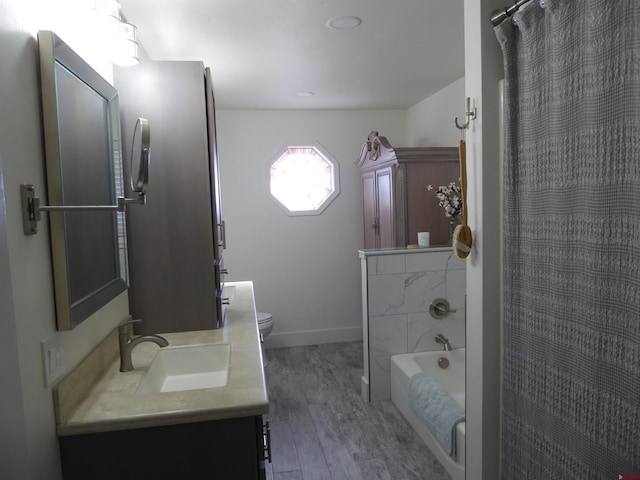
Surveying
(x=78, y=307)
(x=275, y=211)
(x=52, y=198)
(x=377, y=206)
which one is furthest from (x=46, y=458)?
(x=275, y=211)

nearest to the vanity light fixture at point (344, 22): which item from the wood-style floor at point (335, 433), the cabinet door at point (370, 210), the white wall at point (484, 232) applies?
the white wall at point (484, 232)

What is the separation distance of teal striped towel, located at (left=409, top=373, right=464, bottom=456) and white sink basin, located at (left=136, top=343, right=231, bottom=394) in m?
1.23

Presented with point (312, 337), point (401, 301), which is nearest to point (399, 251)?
point (401, 301)

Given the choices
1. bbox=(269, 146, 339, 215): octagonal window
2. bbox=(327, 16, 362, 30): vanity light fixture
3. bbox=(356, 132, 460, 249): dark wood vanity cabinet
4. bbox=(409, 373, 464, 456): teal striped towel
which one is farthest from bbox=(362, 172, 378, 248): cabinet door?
bbox=(327, 16, 362, 30): vanity light fixture

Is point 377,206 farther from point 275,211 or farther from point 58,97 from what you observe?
point 58,97

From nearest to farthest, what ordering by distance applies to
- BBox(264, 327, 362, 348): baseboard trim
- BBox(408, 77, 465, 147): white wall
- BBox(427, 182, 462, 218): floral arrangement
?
1. BBox(427, 182, 462, 218): floral arrangement
2. BBox(408, 77, 465, 147): white wall
3. BBox(264, 327, 362, 348): baseboard trim

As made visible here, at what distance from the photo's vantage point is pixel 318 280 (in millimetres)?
4598

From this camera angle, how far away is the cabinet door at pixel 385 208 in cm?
358

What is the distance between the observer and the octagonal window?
454 centimetres

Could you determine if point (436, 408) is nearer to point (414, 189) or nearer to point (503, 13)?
point (414, 189)

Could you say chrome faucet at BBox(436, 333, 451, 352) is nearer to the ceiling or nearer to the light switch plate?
the ceiling

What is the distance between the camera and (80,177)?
51.8 inches

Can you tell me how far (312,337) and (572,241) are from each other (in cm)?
362

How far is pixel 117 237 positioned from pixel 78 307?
0.46 metres
